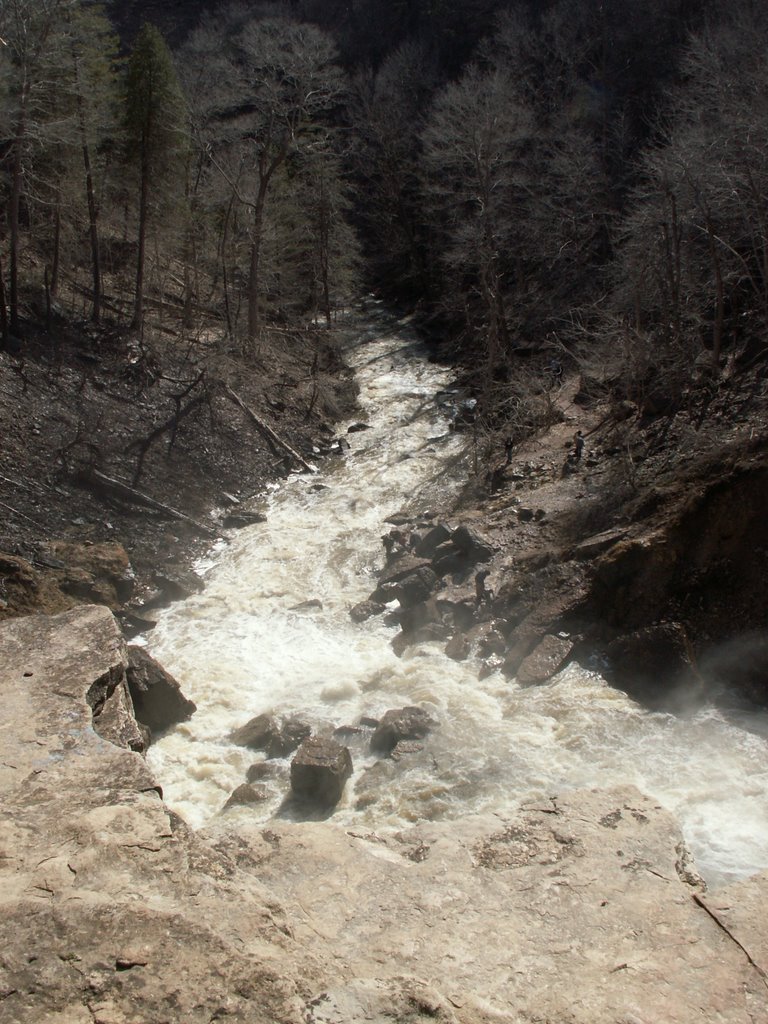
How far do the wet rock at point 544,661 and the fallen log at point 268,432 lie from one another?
1030 cm

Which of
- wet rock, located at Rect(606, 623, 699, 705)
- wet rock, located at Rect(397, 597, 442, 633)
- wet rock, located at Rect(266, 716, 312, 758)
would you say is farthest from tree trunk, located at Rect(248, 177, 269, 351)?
wet rock, located at Rect(606, 623, 699, 705)

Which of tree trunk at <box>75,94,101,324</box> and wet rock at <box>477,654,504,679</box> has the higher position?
tree trunk at <box>75,94,101,324</box>

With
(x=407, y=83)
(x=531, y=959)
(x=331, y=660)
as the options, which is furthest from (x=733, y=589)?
(x=407, y=83)

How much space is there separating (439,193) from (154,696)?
75.9ft

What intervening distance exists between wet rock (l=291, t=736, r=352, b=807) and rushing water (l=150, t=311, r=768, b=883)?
198 mm

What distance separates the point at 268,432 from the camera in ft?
70.7

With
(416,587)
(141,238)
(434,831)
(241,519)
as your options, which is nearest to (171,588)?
(241,519)

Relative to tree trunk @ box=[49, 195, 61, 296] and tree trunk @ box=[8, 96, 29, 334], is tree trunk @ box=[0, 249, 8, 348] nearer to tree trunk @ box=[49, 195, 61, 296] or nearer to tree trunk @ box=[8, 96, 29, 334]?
tree trunk @ box=[8, 96, 29, 334]

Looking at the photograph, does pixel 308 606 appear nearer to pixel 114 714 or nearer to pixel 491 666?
pixel 491 666

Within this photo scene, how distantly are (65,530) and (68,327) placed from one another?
333 inches

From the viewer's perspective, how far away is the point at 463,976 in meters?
5.35

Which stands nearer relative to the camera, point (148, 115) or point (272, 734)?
point (272, 734)

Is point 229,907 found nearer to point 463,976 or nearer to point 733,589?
point 463,976

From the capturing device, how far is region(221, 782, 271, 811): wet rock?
9.38 meters
